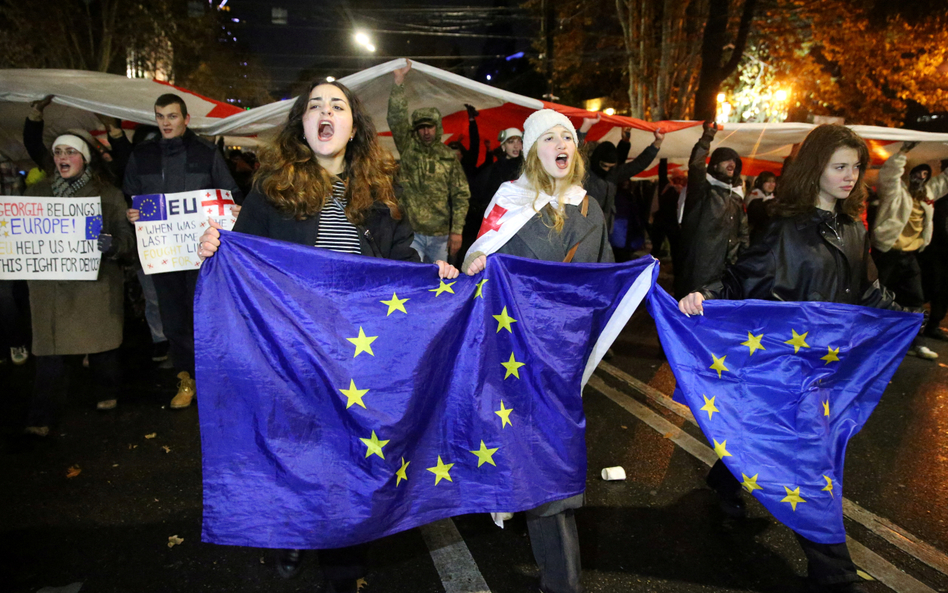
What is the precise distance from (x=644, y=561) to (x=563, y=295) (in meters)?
1.39

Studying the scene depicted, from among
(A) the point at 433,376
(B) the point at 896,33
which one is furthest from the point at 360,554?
(B) the point at 896,33

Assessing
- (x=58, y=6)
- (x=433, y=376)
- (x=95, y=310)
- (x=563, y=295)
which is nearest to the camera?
(x=433, y=376)

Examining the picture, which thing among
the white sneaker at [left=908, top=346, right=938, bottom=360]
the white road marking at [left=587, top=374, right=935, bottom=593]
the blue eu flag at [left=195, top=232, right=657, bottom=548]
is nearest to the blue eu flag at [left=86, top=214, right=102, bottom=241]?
the blue eu flag at [left=195, top=232, right=657, bottom=548]

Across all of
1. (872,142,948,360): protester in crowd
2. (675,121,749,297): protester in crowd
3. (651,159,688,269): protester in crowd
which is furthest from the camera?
(651,159,688,269): protester in crowd

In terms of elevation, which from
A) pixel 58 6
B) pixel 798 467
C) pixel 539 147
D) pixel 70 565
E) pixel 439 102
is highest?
pixel 58 6

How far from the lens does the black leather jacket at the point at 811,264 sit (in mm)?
2854

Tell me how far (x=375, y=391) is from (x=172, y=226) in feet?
9.71

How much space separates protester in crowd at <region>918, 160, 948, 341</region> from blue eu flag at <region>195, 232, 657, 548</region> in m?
6.99

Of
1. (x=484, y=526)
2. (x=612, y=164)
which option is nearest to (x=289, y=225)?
(x=484, y=526)

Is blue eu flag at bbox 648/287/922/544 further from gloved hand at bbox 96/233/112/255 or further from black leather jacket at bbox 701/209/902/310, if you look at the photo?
gloved hand at bbox 96/233/112/255

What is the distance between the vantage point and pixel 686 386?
276 centimetres

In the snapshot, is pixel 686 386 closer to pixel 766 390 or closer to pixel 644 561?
pixel 766 390

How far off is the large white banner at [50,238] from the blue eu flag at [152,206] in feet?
0.88

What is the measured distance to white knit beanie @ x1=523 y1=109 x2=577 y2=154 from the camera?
2809 millimetres
